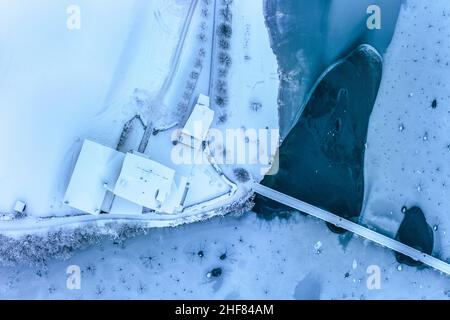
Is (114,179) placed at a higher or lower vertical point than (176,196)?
higher

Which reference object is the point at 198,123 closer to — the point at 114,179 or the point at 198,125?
the point at 198,125

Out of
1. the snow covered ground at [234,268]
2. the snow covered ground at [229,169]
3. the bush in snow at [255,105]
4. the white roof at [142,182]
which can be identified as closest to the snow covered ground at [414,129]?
the snow covered ground at [229,169]

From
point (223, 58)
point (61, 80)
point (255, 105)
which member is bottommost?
point (255, 105)

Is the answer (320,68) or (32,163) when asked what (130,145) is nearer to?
(32,163)

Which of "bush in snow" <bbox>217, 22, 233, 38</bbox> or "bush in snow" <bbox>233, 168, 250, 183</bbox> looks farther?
"bush in snow" <bbox>233, 168, 250, 183</bbox>

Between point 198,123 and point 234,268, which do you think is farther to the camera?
point 234,268

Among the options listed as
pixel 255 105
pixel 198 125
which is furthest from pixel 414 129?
pixel 198 125

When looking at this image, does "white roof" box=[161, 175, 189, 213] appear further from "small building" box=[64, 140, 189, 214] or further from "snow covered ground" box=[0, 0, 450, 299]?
"snow covered ground" box=[0, 0, 450, 299]

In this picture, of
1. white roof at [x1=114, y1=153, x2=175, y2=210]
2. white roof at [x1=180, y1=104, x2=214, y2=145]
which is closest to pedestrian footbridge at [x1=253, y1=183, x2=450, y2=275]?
white roof at [x1=180, y1=104, x2=214, y2=145]
